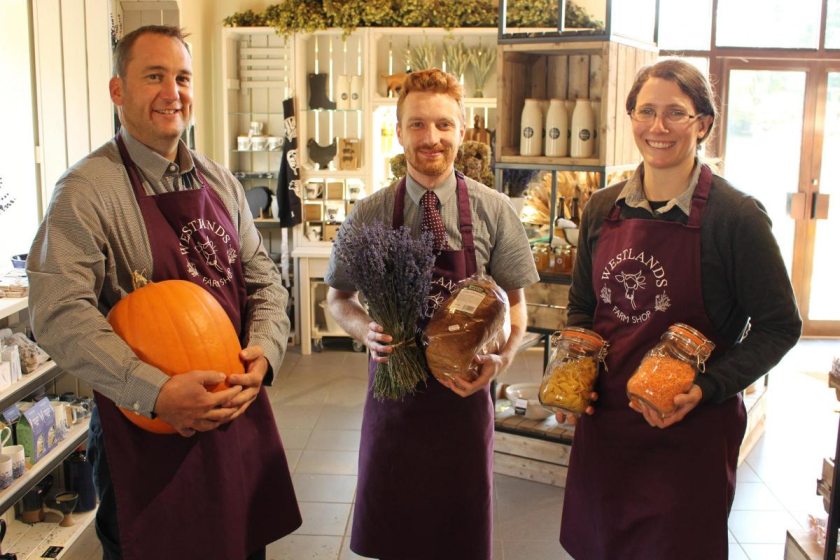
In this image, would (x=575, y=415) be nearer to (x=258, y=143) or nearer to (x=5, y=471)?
(x=5, y=471)

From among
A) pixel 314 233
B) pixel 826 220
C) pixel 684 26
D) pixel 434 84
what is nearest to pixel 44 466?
pixel 434 84

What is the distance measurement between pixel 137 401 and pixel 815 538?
2.23m

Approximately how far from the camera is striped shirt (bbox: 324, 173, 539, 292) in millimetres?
2504

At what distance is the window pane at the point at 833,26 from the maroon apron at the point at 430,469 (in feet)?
20.5

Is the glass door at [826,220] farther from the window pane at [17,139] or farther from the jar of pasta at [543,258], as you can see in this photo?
the window pane at [17,139]

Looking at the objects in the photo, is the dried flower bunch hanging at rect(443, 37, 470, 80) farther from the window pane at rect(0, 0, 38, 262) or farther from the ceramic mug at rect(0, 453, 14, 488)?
the ceramic mug at rect(0, 453, 14, 488)

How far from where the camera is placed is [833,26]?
7.45m

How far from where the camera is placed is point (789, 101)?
758cm

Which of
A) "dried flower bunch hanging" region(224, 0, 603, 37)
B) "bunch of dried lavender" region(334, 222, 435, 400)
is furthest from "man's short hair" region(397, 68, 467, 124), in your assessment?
"dried flower bunch hanging" region(224, 0, 603, 37)

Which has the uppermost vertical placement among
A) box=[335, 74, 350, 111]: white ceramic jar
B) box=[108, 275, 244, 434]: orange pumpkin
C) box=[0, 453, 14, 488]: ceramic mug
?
box=[335, 74, 350, 111]: white ceramic jar

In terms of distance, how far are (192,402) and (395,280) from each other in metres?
0.61

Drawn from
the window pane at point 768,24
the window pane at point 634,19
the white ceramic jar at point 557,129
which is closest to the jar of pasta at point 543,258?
the white ceramic jar at point 557,129

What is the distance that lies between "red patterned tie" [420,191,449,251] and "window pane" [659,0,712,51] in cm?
574

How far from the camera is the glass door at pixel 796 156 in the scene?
754cm
